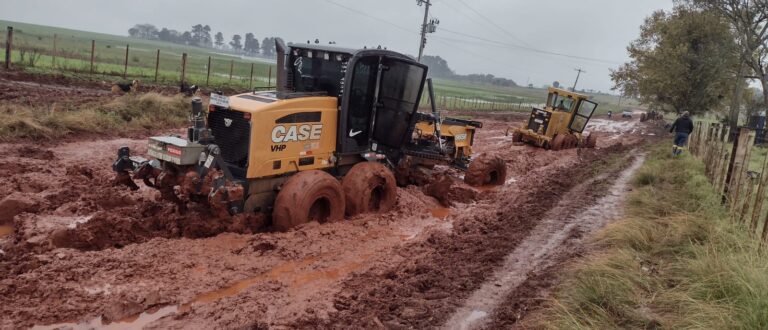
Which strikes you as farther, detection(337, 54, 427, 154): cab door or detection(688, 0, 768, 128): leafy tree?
detection(688, 0, 768, 128): leafy tree

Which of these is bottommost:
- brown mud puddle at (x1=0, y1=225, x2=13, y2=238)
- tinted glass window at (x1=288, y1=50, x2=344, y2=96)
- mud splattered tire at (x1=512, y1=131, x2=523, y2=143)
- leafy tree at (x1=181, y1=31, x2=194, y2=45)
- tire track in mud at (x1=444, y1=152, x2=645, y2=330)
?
brown mud puddle at (x1=0, y1=225, x2=13, y2=238)

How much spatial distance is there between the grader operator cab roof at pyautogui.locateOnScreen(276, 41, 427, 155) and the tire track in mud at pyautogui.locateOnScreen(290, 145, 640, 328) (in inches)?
74.9

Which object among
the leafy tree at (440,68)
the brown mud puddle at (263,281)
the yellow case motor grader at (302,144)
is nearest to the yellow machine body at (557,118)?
the yellow case motor grader at (302,144)

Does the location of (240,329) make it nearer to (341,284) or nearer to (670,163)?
(341,284)

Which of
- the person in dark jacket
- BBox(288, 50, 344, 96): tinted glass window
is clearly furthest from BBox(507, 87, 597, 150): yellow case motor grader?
BBox(288, 50, 344, 96): tinted glass window

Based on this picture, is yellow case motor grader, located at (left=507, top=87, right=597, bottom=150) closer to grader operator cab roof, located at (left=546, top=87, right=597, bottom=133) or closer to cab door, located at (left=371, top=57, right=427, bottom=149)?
grader operator cab roof, located at (left=546, top=87, right=597, bottom=133)

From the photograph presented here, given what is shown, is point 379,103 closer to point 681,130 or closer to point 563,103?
point 681,130

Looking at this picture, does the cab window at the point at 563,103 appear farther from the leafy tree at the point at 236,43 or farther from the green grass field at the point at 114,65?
the leafy tree at the point at 236,43

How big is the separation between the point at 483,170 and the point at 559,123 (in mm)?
9101

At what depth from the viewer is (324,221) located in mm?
7527

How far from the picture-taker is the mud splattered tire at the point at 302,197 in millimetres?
6891

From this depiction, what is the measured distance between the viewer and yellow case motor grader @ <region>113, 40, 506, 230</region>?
6.54 metres

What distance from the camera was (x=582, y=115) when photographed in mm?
20109

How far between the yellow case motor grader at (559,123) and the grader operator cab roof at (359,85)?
11.1 metres
